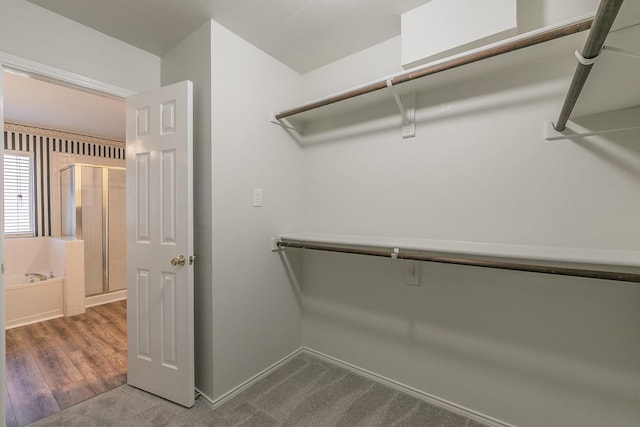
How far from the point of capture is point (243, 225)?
6.07ft

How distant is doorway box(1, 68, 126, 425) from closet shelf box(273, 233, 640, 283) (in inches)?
77.4

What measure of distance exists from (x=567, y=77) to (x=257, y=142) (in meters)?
1.74

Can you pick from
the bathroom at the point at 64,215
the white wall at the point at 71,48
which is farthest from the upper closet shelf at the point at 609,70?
the bathroom at the point at 64,215

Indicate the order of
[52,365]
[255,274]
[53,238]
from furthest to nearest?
[53,238] → [52,365] → [255,274]

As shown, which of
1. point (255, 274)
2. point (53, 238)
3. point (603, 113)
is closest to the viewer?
point (603, 113)

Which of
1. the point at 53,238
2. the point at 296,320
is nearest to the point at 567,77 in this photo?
the point at 296,320

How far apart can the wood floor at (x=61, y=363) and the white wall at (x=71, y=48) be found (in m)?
2.03

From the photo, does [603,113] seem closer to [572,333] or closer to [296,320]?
[572,333]

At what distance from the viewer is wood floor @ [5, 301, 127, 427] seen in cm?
173

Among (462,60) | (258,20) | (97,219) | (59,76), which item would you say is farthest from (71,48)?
(97,219)

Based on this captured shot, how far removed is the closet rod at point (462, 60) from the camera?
104 cm

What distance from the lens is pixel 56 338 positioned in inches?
104

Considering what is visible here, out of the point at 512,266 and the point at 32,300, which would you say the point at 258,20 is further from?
the point at 32,300

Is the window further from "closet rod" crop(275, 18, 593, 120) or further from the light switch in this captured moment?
"closet rod" crop(275, 18, 593, 120)
